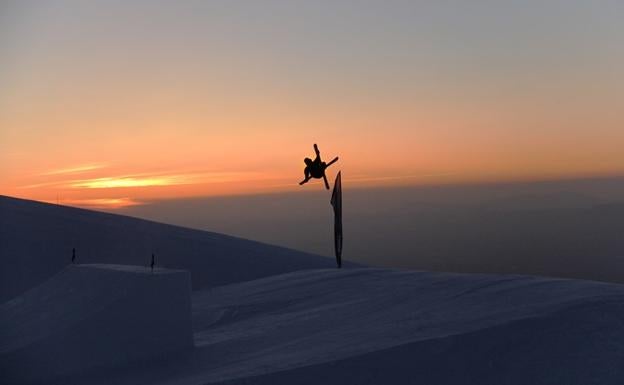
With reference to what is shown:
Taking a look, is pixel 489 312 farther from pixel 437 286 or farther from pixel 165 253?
pixel 165 253

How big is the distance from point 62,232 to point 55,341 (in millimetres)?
18382

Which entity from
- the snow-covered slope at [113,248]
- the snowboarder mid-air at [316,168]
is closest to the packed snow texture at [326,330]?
the snowboarder mid-air at [316,168]

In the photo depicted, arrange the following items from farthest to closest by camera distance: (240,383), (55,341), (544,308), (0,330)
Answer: (0,330)
(55,341)
(544,308)
(240,383)

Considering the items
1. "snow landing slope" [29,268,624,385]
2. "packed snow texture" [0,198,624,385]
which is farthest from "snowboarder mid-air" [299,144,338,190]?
"snow landing slope" [29,268,624,385]

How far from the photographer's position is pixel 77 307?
428 inches

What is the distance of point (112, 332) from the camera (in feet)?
33.3

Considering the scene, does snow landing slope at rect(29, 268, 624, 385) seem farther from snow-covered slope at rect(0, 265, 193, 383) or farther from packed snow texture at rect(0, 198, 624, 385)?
snow-covered slope at rect(0, 265, 193, 383)

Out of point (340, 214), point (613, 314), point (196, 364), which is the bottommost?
point (196, 364)

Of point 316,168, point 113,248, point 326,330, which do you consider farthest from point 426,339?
point 113,248

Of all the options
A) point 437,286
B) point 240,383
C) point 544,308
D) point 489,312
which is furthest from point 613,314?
point 240,383

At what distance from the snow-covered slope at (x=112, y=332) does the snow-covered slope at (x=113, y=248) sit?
1215 cm

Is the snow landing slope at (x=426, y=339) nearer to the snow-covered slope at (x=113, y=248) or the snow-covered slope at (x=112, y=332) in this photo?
the snow-covered slope at (x=112, y=332)

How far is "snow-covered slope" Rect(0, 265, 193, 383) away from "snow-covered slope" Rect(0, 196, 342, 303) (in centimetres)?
1215

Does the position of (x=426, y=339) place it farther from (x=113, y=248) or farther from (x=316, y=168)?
(x=113, y=248)
